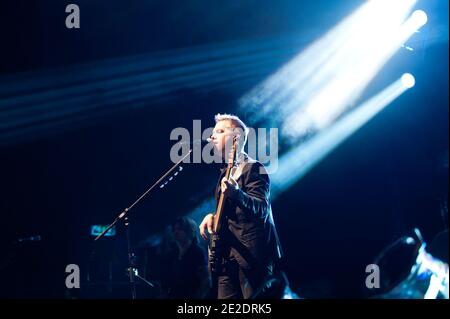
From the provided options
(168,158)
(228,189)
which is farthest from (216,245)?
(168,158)

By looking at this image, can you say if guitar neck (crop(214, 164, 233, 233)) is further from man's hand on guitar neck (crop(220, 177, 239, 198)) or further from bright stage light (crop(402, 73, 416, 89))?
bright stage light (crop(402, 73, 416, 89))

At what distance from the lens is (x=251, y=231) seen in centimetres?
299

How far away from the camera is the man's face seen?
10.8 ft

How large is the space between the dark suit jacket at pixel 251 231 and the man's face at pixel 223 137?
351mm

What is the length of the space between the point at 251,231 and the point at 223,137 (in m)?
0.73

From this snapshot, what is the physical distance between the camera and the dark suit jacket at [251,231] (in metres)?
2.95

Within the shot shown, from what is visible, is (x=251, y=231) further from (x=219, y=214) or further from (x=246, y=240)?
(x=219, y=214)

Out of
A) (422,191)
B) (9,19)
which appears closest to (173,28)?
(9,19)

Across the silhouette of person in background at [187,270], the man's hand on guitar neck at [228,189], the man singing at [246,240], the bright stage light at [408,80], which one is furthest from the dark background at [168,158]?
the man's hand on guitar neck at [228,189]

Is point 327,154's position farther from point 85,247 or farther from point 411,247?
point 411,247

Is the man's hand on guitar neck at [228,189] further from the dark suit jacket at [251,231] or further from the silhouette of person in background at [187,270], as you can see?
the silhouette of person in background at [187,270]

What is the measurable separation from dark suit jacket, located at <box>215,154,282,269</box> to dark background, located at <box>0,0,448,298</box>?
8.08 feet
